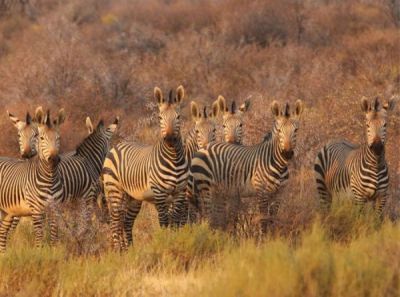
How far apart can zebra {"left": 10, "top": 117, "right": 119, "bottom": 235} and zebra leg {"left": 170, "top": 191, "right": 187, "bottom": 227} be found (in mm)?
1029

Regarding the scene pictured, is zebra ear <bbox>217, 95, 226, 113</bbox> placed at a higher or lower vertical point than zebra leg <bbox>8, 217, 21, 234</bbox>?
higher

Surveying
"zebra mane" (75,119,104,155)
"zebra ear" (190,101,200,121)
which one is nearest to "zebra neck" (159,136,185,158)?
"zebra mane" (75,119,104,155)

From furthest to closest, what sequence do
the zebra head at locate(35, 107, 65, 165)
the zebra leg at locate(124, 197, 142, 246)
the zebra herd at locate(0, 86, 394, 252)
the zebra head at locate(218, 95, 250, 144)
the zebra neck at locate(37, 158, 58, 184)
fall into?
the zebra head at locate(218, 95, 250, 144)
the zebra leg at locate(124, 197, 142, 246)
the zebra herd at locate(0, 86, 394, 252)
the zebra neck at locate(37, 158, 58, 184)
the zebra head at locate(35, 107, 65, 165)

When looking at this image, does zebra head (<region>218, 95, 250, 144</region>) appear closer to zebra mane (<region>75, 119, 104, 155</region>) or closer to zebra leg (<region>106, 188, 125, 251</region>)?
zebra mane (<region>75, 119, 104, 155</region>)

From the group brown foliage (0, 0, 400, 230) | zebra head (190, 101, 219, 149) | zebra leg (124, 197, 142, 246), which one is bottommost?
zebra leg (124, 197, 142, 246)

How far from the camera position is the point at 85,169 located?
1238cm

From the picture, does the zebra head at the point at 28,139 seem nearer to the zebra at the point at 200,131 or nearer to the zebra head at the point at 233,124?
the zebra at the point at 200,131

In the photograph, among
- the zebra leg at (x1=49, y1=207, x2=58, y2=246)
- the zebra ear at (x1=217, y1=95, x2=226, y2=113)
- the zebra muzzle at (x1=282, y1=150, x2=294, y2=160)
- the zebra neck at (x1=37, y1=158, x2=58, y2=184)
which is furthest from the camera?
the zebra ear at (x1=217, y1=95, x2=226, y2=113)

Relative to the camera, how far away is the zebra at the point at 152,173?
11391 mm

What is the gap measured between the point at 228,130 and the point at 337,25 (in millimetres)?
22824

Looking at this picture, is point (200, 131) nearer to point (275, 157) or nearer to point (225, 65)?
point (275, 157)

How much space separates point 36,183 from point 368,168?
4069 millimetres

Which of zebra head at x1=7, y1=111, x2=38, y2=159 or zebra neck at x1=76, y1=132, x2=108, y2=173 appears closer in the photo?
zebra head at x1=7, y1=111, x2=38, y2=159

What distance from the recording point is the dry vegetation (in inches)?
323
